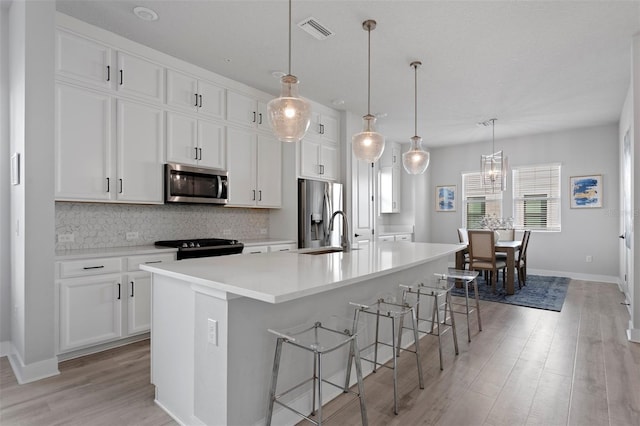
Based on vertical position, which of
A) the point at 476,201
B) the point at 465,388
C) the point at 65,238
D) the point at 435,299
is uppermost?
the point at 476,201

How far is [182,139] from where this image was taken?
12.1ft

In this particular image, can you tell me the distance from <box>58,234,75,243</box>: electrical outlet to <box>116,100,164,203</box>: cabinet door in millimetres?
552

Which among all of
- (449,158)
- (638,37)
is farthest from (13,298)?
(449,158)

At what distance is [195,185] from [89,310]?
153 centimetres

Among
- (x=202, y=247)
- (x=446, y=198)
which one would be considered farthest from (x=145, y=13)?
(x=446, y=198)

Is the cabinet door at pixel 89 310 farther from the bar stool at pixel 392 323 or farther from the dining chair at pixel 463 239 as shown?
the dining chair at pixel 463 239

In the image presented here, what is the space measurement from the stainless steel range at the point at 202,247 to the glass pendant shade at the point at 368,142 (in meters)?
1.68

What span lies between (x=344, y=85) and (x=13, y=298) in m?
3.88

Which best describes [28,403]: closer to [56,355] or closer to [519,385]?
[56,355]

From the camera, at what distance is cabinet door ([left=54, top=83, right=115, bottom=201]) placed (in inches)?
112

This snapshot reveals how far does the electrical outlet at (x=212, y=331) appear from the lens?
170 centimetres

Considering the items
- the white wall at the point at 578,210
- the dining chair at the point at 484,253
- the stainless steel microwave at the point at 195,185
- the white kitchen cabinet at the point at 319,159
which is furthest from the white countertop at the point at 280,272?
the white wall at the point at 578,210

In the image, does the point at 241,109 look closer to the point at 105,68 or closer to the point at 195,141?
the point at 195,141

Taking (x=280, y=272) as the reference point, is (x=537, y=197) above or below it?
above
